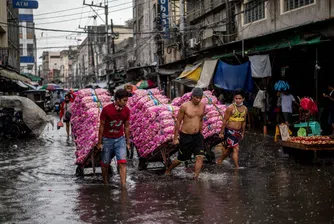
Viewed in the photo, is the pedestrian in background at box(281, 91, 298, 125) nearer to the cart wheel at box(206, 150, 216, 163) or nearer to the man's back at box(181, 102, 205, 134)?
the cart wheel at box(206, 150, 216, 163)

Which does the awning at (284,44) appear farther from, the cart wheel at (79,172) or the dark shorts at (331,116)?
the cart wheel at (79,172)

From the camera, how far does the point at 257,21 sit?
2250cm

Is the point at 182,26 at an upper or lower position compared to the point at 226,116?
upper

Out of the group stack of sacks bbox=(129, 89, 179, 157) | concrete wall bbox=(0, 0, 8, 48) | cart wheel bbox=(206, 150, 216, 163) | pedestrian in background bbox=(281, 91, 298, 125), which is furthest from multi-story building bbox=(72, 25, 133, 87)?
cart wheel bbox=(206, 150, 216, 163)

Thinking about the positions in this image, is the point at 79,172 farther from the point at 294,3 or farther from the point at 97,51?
the point at 97,51

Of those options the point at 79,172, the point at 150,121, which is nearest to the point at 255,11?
the point at 150,121

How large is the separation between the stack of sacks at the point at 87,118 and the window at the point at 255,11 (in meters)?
12.0

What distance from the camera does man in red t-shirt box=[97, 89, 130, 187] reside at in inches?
339

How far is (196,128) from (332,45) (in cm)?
895

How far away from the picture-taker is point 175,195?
7.85 metres

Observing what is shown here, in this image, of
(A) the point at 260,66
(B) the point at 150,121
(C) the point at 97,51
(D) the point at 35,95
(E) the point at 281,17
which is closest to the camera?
(B) the point at 150,121

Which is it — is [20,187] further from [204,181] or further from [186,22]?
[186,22]

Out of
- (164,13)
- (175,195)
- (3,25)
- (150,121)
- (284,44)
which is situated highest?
(164,13)

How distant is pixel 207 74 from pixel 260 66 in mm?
3032
